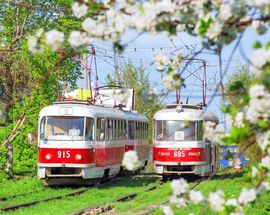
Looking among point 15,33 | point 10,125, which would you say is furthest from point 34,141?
point 15,33

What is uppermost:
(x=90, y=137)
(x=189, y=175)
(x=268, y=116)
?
(x=268, y=116)

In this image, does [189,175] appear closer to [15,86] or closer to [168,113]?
[168,113]

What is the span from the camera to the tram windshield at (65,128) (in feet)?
73.9

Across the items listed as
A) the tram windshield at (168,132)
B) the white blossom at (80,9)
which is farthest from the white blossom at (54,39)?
the tram windshield at (168,132)

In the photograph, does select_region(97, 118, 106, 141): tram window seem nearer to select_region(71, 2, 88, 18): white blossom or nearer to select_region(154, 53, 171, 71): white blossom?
select_region(154, 53, 171, 71): white blossom

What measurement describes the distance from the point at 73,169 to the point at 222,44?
19.3 m

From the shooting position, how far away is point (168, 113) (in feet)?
84.2

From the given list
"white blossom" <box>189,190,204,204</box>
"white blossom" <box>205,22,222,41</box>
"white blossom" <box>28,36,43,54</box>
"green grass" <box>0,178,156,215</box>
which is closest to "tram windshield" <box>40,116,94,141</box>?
"green grass" <box>0,178,156,215</box>

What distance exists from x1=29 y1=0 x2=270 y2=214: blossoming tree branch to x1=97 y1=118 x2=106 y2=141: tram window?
18.8 meters

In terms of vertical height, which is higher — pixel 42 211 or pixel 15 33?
pixel 15 33

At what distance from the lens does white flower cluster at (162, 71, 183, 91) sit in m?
4.56

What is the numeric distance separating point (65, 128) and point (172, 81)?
1824 cm

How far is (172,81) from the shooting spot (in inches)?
179

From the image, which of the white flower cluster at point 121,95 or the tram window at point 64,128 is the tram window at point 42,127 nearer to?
the tram window at point 64,128
